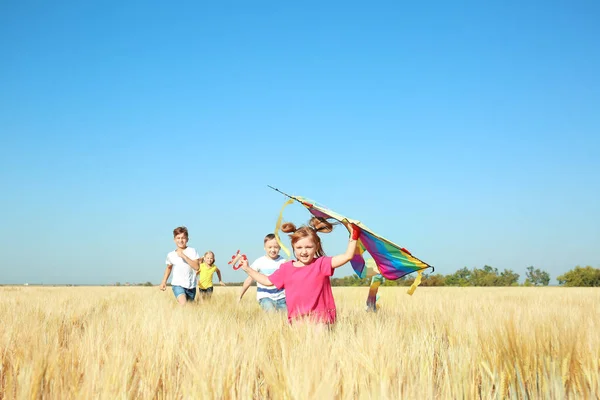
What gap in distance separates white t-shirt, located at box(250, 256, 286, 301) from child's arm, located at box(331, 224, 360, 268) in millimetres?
2781

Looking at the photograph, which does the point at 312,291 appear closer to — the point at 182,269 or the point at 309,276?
the point at 309,276

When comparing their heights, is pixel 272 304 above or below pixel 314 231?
below

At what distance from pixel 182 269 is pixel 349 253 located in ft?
17.0

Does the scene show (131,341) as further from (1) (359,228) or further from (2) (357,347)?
(1) (359,228)

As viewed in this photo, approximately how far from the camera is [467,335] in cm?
387

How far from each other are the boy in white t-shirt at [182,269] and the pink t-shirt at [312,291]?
4173mm

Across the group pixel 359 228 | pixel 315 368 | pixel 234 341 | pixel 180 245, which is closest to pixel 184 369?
pixel 234 341

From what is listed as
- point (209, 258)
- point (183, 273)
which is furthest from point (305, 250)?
point (209, 258)

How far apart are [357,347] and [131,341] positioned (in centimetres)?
164

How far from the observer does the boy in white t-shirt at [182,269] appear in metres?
9.05

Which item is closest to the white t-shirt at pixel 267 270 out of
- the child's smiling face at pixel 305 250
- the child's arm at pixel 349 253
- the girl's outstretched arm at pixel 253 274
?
the girl's outstretched arm at pixel 253 274

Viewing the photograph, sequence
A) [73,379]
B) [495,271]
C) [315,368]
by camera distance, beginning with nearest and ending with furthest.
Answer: [315,368] → [73,379] → [495,271]

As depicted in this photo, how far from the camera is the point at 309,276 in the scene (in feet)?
16.5

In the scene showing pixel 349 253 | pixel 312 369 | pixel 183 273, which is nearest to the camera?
pixel 312 369
